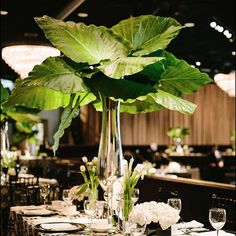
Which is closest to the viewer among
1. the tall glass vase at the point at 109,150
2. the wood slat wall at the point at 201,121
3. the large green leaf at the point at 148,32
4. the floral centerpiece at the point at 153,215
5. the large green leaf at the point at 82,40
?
the floral centerpiece at the point at 153,215

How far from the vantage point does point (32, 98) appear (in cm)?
349

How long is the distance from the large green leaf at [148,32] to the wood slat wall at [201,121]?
13899 mm

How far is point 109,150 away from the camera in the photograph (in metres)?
3.21

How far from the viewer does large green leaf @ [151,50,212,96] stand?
129 inches

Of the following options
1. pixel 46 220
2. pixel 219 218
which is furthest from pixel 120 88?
pixel 46 220

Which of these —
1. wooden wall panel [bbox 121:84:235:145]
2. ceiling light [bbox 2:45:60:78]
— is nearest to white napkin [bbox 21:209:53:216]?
ceiling light [bbox 2:45:60:78]

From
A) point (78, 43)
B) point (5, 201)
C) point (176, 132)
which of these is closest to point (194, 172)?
point (176, 132)

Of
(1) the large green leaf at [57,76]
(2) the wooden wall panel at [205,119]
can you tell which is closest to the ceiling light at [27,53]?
(1) the large green leaf at [57,76]

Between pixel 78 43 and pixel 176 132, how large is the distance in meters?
11.0

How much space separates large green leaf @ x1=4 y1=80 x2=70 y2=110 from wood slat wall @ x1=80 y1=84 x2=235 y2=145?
1344 cm

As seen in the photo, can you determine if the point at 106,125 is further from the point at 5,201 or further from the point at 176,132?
the point at 176,132

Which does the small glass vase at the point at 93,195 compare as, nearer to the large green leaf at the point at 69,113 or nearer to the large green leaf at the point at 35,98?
the large green leaf at the point at 69,113

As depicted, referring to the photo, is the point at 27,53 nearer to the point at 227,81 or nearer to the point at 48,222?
the point at 48,222

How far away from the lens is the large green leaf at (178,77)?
327 centimetres
